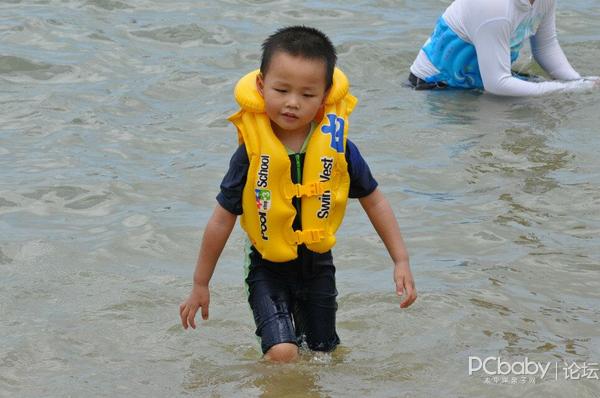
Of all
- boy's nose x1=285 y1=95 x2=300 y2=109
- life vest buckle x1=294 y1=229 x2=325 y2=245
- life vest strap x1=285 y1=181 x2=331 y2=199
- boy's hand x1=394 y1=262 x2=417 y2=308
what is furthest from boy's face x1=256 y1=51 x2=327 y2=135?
boy's hand x1=394 y1=262 x2=417 y2=308

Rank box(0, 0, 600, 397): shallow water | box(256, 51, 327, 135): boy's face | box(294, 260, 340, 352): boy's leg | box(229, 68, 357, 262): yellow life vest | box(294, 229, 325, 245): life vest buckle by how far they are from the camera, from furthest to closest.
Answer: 1. box(0, 0, 600, 397): shallow water
2. box(294, 260, 340, 352): boy's leg
3. box(294, 229, 325, 245): life vest buckle
4. box(229, 68, 357, 262): yellow life vest
5. box(256, 51, 327, 135): boy's face

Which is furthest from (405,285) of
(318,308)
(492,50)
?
(492,50)

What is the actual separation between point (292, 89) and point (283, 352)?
3.34 feet

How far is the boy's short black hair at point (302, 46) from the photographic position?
4020 mm

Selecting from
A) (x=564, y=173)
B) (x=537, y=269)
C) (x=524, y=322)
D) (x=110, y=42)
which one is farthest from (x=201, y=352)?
(x=110, y=42)

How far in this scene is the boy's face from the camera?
4016mm

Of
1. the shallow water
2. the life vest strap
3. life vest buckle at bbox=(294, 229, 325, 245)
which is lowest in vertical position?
the shallow water

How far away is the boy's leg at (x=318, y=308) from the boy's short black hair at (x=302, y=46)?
79cm

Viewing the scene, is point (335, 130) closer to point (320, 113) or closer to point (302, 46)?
point (320, 113)

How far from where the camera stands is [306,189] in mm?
4242

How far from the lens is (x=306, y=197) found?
14.0 ft

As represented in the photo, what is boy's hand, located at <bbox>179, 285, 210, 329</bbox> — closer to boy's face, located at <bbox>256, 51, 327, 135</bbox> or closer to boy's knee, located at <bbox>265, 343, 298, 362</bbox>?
boy's knee, located at <bbox>265, 343, 298, 362</bbox>

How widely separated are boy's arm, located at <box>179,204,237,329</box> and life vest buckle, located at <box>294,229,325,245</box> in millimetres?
→ 258

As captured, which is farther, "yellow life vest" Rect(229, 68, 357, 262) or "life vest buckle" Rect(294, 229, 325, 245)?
"life vest buckle" Rect(294, 229, 325, 245)
